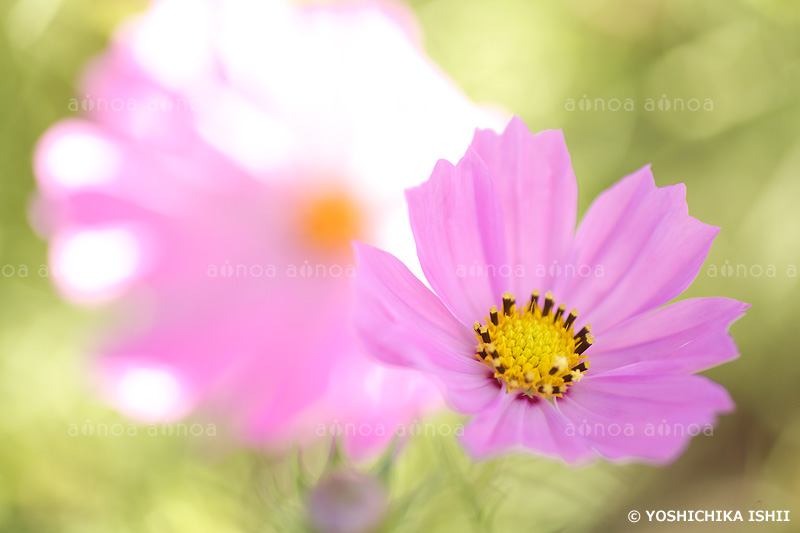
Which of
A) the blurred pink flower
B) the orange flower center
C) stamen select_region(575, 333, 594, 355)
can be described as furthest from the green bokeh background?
stamen select_region(575, 333, 594, 355)

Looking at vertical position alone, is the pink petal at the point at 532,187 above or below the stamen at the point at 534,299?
above

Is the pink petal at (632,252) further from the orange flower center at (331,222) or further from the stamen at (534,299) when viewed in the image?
the orange flower center at (331,222)

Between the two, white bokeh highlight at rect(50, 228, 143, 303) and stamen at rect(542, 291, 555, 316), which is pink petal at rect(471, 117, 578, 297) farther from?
white bokeh highlight at rect(50, 228, 143, 303)

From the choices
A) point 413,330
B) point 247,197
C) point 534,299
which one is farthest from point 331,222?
point 413,330

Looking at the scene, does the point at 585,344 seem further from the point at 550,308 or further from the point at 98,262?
the point at 98,262

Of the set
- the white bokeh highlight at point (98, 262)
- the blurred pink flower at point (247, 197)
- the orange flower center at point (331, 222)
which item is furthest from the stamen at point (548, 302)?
the white bokeh highlight at point (98, 262)

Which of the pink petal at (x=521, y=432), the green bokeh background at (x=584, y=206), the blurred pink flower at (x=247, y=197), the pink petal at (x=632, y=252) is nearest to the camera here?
the pink petal at (x=521, y=432)
